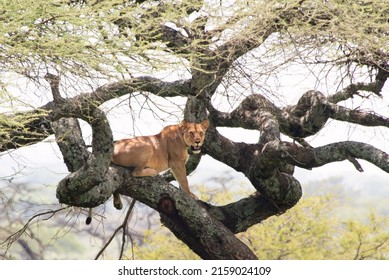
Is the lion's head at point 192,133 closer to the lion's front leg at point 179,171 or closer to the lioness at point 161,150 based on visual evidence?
the lioness at point 161,150

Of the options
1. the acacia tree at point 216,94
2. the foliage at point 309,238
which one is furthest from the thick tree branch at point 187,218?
the foliage at point 309,238

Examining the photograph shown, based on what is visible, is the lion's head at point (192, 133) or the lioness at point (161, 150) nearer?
the lioness at point (161, 150)

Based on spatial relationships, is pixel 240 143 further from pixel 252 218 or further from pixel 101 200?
pixel 101 200

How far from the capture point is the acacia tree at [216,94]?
6031mm

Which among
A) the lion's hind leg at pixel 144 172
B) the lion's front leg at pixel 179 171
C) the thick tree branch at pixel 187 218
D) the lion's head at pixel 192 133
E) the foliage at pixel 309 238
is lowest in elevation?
the thick tree branch at pixel 187 218

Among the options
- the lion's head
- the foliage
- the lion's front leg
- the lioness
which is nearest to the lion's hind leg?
the lioness

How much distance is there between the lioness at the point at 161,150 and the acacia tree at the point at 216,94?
0.12 meters

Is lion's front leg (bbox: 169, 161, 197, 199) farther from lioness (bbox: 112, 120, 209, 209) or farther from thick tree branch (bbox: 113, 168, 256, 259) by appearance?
thick tree branch (bbox: 113, 168, 256, 259)

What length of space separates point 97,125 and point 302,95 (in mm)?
2986

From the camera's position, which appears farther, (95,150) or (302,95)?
(302,95)

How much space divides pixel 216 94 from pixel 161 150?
731mm
